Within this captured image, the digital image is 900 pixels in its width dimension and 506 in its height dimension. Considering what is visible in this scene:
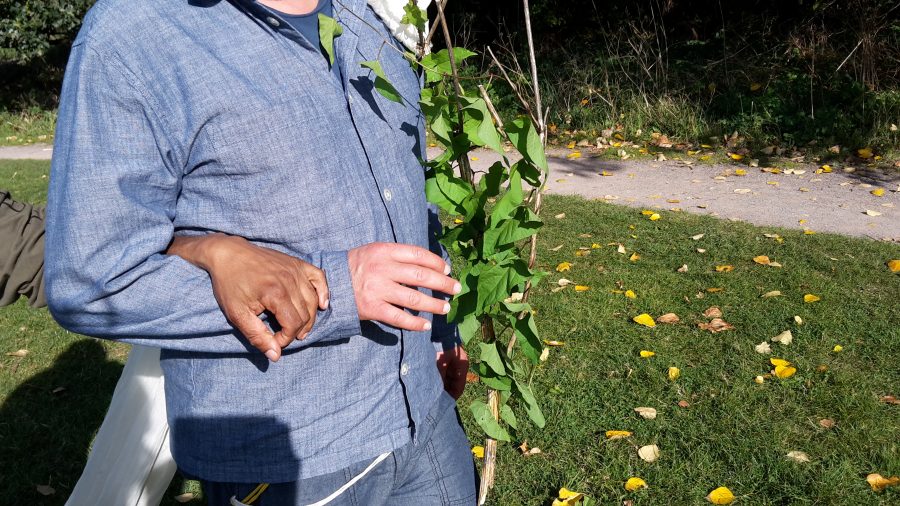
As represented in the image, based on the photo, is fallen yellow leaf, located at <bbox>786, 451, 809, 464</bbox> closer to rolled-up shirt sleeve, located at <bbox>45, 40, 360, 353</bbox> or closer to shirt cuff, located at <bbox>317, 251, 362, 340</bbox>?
shirt cuff, located at <bbox>317, 251, 362, 340</bbox>

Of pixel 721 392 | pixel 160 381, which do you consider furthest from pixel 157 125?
pixel 721 392

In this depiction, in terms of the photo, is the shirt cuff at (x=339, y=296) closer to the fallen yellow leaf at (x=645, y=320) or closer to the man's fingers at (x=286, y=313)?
the man's fingers at (x=286, y=313)

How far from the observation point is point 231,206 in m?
1.39

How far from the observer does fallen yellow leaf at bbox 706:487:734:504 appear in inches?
125

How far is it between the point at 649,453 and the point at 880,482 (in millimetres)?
923

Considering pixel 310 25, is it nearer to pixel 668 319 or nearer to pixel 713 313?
pixel 668 319

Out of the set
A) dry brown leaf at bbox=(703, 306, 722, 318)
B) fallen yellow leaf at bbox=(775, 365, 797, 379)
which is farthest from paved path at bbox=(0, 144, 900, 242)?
fallen yellow leaf at bbox=(775, 365, 797, 379)

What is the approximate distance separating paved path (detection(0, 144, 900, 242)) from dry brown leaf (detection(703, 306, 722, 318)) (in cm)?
199

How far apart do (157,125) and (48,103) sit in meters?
17.8

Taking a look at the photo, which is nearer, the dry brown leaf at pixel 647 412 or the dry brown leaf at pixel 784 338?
the dry brown leaf at pixel 647 412

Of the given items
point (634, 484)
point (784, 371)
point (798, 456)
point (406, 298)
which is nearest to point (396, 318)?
point (406, 298)

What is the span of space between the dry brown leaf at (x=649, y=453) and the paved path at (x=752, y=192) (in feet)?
11.5

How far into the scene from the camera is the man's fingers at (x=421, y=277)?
1.37 metres

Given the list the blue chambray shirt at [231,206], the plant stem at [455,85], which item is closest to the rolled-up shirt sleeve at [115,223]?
the blue chambray shirt at [231,206]
